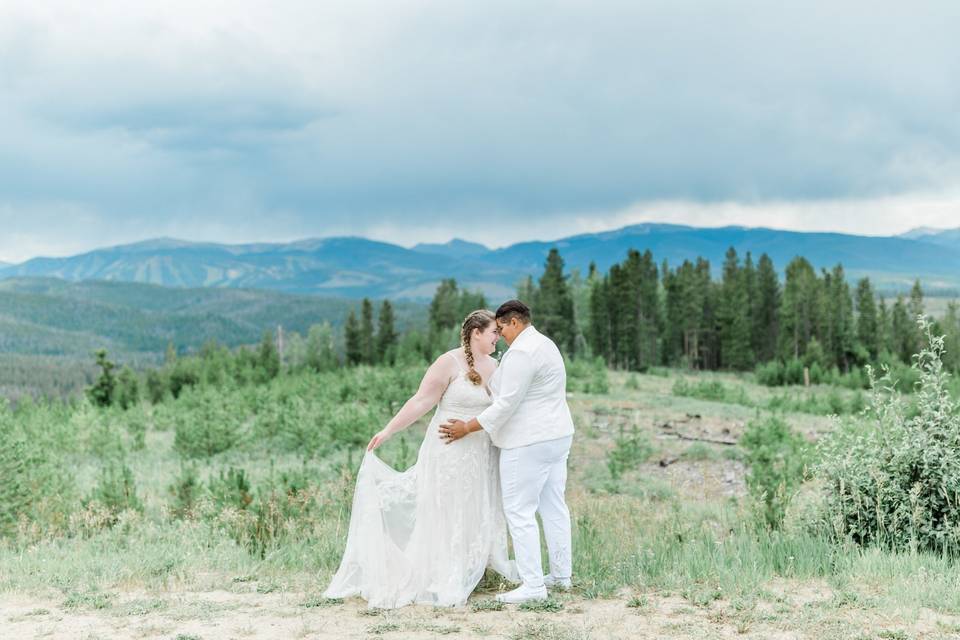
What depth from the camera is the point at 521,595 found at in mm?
6672

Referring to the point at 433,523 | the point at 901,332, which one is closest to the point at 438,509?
the point at 433,523

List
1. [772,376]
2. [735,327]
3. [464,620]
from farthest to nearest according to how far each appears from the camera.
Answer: [735,327] → [772,376] → [464,620]

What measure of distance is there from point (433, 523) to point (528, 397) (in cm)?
136

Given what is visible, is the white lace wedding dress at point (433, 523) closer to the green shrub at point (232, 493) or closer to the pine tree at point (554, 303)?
the green shrub at point (232, 493)

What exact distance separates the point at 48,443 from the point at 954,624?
19.7m

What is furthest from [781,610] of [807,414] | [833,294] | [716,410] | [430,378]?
[833,294]

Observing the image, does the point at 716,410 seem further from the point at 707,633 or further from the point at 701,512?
the point at 707,633

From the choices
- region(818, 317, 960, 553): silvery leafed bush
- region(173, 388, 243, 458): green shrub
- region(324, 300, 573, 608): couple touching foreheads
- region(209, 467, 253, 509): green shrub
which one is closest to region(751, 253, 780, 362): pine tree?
region(173, 388, 243, 458): green shrub

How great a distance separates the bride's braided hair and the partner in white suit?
15 centimetres

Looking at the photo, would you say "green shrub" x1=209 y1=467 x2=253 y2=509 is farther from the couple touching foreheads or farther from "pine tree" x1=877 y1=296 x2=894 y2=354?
"pine tree" x1=877 y1=296 x2=894 y2=354

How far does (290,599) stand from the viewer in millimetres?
7105

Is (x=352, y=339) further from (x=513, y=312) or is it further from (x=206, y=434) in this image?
(x=513, y=312)

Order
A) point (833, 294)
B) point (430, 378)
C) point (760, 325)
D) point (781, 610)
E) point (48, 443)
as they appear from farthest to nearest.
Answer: point (760, 325) → point (833, 294) → point (48, 443) → point (430, 378) → point (781, 610)

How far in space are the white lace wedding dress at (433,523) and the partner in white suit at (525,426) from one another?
0.27 m
